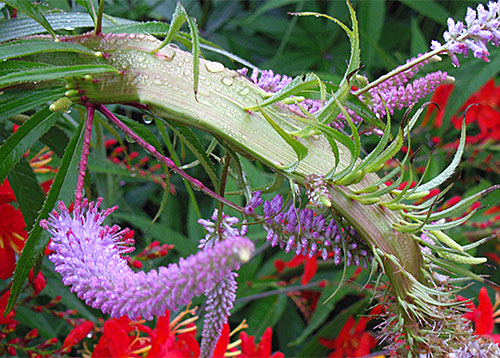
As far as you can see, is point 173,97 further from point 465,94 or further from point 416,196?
point 465,94

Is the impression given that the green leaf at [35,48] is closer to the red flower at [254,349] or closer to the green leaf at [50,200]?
the green leaf at [50,200]

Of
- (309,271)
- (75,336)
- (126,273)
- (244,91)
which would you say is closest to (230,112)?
(244,91)

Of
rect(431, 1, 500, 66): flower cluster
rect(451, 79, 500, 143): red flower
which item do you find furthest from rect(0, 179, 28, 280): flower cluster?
rect(451, 79, 500, 143): red flower

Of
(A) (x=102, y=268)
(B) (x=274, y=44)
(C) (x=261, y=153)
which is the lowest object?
(A) (x=102, y=268)

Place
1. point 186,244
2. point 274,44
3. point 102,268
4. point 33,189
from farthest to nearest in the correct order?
point 274,44 → point 186,244 → point 33,189 → point 102,268

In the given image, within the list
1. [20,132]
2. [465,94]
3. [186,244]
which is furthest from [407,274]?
[465,94]

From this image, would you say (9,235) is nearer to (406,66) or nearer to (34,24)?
(34,24)
